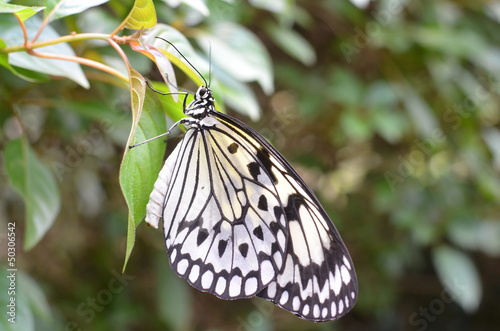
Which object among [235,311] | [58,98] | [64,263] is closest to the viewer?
[58,98]

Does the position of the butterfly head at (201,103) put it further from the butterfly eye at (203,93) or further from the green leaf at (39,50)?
the green leaf at (39,50)

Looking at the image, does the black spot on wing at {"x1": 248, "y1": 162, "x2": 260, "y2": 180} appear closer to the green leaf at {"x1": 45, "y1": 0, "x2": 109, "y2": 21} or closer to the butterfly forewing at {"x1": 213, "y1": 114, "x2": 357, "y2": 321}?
the butterfly forewing at {"x1": 213, "y1": 114, "x2": 357, "y2": 321}

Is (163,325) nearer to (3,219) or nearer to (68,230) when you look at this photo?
(68,230)

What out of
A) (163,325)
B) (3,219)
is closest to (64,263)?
(3,219)

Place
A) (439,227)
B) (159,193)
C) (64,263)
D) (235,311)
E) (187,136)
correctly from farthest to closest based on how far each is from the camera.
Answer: (235,311), (439,227), (64,263), (187,136), (159,193)

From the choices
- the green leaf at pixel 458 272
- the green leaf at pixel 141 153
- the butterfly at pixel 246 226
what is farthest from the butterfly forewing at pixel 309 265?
the green leaf at pixel 458 272
